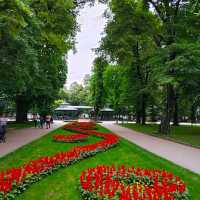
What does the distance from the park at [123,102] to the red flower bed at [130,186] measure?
1.0 inches

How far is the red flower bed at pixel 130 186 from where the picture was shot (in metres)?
7.53

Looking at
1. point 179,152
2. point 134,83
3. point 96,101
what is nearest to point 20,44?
point 179,152

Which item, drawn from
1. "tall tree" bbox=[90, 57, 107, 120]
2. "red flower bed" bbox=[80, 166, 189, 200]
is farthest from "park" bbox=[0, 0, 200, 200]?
"tall tree" bbox=[90, 57, 107, 120]

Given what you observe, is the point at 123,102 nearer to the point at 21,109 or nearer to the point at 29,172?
the point at 21,109

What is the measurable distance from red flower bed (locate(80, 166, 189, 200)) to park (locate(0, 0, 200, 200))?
0.03 m

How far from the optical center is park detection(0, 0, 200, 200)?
29.2 ft

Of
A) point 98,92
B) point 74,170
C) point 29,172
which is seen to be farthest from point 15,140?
point 98,92

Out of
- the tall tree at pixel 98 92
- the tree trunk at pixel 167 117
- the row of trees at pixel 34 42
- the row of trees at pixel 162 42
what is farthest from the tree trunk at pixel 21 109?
the tall tree at pixel 98 92

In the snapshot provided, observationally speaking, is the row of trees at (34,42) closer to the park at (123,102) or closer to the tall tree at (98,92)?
the park at (123,102)

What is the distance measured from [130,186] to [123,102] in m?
41.7

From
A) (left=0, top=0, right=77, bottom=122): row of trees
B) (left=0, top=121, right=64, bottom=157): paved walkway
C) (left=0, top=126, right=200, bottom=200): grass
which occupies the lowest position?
(left=0, top=126, right=200, bottom=200): grass

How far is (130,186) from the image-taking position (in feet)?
28.9

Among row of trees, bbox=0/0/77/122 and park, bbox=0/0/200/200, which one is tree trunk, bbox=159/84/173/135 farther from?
row of trees, bbox=0/0/77/122

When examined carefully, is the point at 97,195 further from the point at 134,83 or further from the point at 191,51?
the point at 134,83
